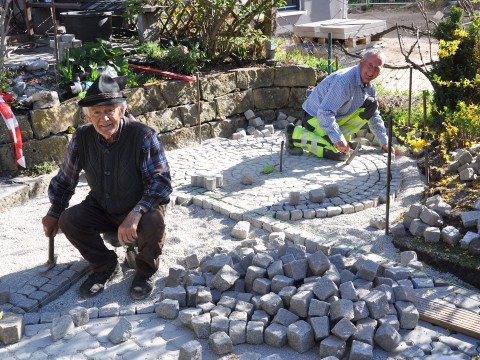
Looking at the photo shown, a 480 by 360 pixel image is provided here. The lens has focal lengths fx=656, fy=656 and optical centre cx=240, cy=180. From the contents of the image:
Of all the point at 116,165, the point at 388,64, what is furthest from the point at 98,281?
the point at 388,64

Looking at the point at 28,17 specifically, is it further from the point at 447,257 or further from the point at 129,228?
the point at 447,257

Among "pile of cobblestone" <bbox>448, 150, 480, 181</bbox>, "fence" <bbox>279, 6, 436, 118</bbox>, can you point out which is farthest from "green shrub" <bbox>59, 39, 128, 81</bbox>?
"pile of cobblestone" <bbox>448, 150, 480, 181</bbox>

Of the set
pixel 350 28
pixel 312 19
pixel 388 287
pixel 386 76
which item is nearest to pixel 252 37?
pixel 386 76

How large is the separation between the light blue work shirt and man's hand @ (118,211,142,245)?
3044 mm

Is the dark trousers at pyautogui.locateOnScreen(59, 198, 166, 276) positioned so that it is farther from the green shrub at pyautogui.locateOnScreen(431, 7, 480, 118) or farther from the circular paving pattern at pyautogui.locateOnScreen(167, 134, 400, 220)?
the green shrub at pyautogui.locateOnScreen(431, 7, 480, 118)

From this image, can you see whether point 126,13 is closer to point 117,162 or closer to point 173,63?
point 173,63

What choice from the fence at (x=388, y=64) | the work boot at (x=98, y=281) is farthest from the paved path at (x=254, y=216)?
the fence at (x=388, y=64)

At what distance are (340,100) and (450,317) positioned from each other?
344cm

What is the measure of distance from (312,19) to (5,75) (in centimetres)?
→ 1016

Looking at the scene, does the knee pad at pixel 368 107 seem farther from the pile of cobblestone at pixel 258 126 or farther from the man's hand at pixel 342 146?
the pile of cobblestone at pixel 258 126

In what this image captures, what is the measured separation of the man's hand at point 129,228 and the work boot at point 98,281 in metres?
0.50

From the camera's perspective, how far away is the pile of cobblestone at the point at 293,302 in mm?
4344

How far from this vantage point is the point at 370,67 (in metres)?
7.31

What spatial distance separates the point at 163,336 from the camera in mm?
4570
